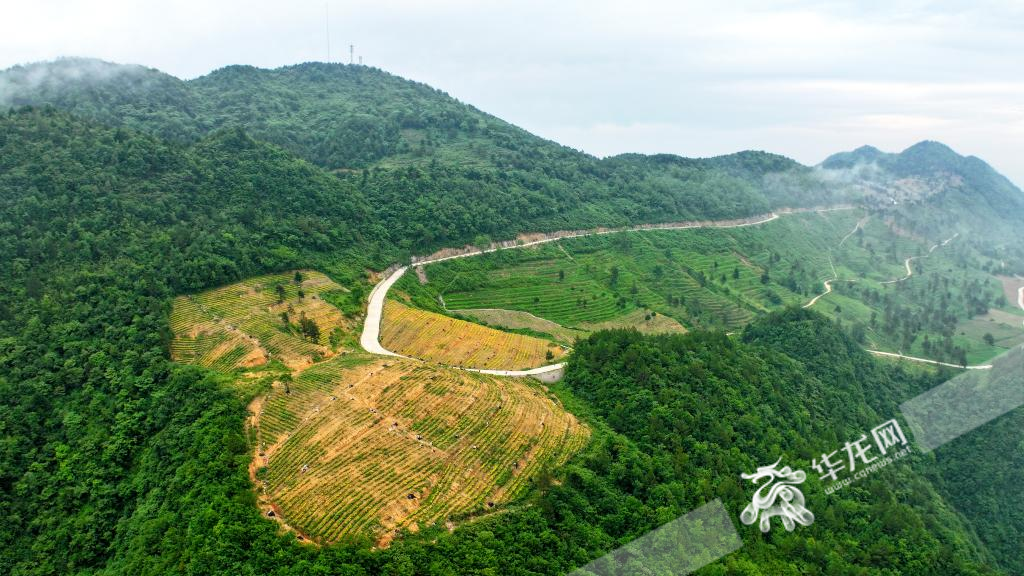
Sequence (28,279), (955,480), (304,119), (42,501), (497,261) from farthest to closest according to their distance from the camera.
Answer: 1. (304,119)
2. (497,261)
3. (955,480)
4. (28,279)
5. (42,501)

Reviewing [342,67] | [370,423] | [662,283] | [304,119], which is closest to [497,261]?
[662,283]

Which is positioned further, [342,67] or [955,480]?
[342,67]

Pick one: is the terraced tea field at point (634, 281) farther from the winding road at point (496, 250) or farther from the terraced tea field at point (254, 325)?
the terraced tea field at point (254, 325)

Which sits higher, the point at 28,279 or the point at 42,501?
the point at 28,279

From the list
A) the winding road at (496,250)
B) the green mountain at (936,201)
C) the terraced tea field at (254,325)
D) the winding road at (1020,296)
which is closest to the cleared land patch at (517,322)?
the winding road at (496,250)

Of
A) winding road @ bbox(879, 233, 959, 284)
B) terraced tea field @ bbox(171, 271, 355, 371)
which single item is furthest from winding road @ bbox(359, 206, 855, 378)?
winding road @ bbox(879, 233, 959, 284)

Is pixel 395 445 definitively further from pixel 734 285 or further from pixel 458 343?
pixel 734 285

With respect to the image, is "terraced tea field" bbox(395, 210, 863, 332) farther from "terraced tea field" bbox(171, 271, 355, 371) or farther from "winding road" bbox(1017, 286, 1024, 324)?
"winding road" bbox(1017, 286, 1024, 324)

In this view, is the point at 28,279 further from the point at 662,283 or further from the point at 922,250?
the point at 922,250
